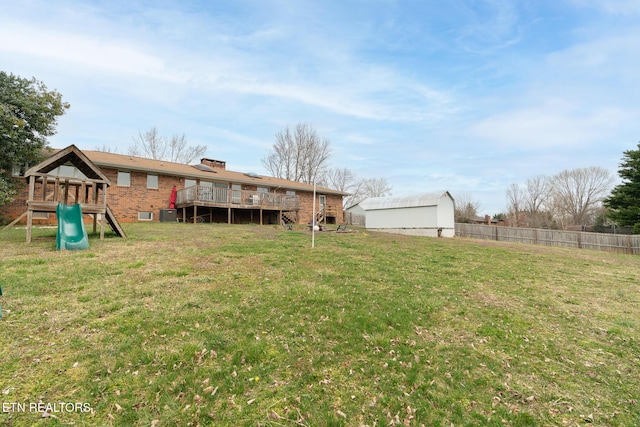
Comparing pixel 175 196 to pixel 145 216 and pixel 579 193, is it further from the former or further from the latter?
pixel 579 193

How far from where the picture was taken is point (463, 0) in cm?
979

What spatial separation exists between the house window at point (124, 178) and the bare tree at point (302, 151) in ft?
68.4

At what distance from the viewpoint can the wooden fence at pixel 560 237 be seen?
16.3 metres

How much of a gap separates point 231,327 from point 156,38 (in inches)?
462

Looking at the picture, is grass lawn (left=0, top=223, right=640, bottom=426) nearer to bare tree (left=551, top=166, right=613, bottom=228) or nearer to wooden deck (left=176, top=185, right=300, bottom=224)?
wooden deck (left=176, top=185, right=300, bottom=224)

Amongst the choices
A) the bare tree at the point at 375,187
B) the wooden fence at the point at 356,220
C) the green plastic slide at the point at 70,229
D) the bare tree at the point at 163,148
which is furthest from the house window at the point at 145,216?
the bare tree at the point at 375,187

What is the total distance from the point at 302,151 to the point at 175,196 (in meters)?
20.4

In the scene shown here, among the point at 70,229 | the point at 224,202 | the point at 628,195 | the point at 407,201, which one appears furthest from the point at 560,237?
the point at 70,229

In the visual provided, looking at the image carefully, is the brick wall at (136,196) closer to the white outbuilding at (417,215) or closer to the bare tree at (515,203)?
the white outbuilding at (417,215)

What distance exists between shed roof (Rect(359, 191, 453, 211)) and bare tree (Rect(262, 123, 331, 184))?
Answer: 13146 millimetres

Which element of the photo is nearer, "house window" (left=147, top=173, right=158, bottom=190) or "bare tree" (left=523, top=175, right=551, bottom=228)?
"house window" (left=147, top=173, right=158, bottom=190)

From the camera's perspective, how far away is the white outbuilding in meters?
19.8

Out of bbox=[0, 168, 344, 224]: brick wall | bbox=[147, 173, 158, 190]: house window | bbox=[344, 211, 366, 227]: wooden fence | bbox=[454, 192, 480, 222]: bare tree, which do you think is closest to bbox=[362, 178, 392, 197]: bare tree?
bbox=[454, 192, 480, 222]: bare tree

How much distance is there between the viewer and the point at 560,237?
18.6 m
